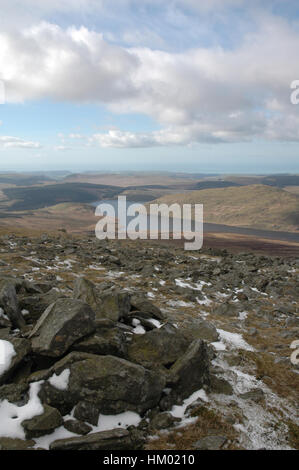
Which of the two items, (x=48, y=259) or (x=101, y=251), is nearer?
(x=48, y=259)

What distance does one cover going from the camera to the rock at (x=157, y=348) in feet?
38.7

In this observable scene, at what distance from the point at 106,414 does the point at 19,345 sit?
401 centimetres

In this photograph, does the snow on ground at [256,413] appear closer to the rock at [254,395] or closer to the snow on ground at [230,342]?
the rock at [254,395]

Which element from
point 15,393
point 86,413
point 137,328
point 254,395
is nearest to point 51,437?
point 86,413

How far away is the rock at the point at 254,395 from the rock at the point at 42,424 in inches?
284

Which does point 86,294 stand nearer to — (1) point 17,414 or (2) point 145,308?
(2) point 145,308

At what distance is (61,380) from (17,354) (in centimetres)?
203

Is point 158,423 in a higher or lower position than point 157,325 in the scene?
lower

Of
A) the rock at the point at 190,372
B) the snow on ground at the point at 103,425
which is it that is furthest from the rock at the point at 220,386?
the snow on ground at the point at 103,425

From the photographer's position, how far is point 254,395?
11.9 meters

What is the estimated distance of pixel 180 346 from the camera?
41.3ft

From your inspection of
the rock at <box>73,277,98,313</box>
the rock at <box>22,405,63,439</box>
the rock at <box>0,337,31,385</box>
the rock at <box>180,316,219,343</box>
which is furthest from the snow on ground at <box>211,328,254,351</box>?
the rock at <box>0,337,31,385</box>
